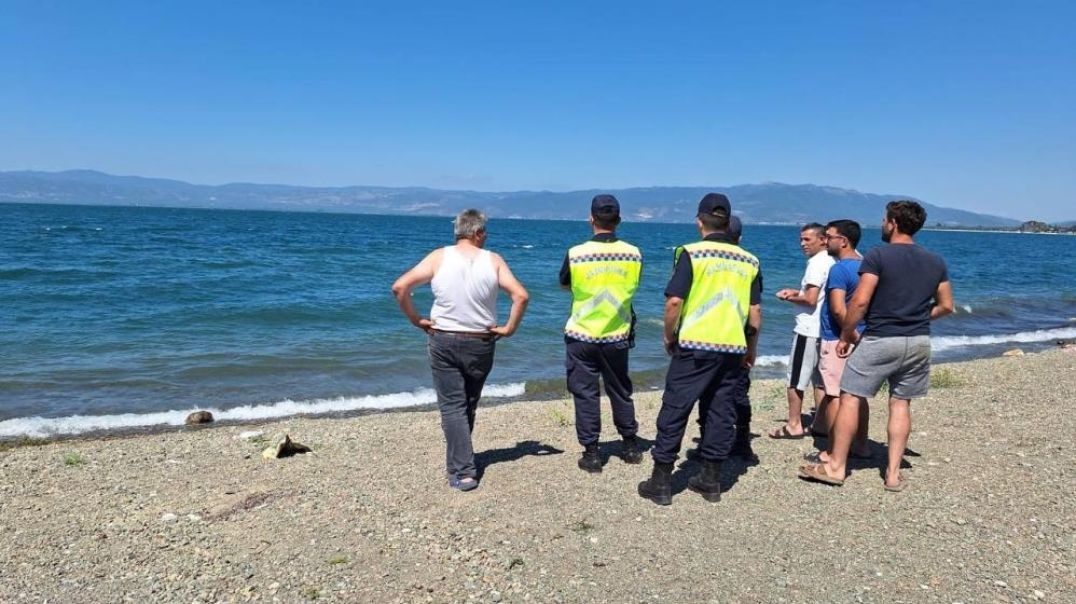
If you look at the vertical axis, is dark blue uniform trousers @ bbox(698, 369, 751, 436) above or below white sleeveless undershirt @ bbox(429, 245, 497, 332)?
below

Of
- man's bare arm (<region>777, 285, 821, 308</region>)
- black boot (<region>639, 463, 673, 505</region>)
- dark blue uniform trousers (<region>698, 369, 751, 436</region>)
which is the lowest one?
black boot (<region>639, 463, 673, 505</region>)

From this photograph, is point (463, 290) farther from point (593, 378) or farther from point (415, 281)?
point (593, 378)

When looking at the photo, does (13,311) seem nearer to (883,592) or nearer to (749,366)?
(749,366)

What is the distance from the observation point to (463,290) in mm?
5074

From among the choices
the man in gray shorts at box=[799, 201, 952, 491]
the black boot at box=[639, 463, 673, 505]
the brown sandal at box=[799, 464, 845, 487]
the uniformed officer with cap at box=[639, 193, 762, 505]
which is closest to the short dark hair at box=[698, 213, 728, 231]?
the uniformed officer with cap at box=[639, 193, 762, 505]

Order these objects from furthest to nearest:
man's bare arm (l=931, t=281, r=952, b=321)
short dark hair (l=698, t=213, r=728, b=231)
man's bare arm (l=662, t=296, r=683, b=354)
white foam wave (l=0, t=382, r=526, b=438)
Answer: white foam wave (l=0, t=382, r=526, b=438) < man's bare arm (l=931, t=281, r=952, b=321) < short dark hair (l=698, t=213, r=728, b=231) < man's bare arm (l=662, t=296, r=683, b=354)

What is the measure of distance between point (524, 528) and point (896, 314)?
10.1ft

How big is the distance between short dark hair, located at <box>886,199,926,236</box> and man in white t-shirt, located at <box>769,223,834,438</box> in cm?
80

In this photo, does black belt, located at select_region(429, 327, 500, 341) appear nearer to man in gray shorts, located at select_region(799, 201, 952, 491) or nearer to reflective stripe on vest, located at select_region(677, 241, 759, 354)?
reflective stripe on vest, located at select_region(677, 241, 759, 354)

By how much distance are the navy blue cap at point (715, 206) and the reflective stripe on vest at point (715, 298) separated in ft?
0.73

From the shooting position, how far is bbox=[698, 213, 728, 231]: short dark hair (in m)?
4.80

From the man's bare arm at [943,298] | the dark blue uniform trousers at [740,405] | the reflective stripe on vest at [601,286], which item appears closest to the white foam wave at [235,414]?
the dark blue uniform trousers at [740,405]

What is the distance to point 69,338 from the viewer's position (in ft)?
46.1

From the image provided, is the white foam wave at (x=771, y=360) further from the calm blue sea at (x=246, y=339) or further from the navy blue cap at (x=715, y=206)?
the navy blue cap at (x=715, y=206)
